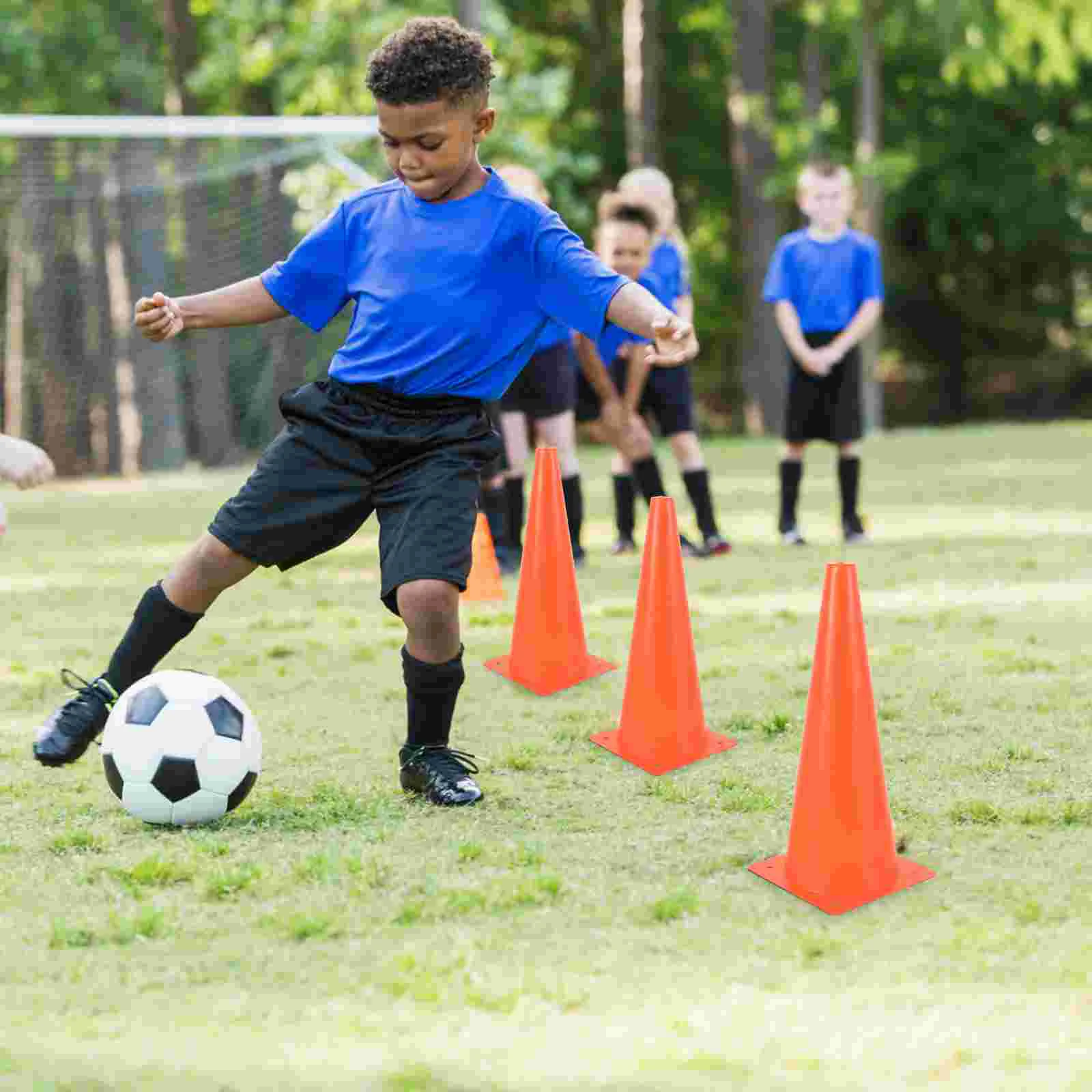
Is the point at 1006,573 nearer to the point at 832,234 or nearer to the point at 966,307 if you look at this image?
the point at 832,234

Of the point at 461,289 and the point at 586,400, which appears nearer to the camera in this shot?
the point at 461,289

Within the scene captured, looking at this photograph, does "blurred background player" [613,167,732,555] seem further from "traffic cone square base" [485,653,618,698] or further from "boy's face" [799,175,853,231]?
"traffic cone square base" [485,653,618,698]

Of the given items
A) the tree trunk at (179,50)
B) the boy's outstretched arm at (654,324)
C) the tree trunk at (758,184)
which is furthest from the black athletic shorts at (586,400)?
the tree trunk at (179,50)

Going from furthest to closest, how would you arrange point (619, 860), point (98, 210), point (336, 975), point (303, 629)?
point (98, 210) → point (303, 629) → point (619, 860) → point (336, 975)

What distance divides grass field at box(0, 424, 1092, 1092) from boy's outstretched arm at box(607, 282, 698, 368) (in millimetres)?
1097

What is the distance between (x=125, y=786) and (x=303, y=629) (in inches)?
119

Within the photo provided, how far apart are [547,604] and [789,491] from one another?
154 inches

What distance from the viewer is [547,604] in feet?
18.7

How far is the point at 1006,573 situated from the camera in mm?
8109

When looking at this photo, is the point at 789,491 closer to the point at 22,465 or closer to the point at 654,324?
the point at 654,324

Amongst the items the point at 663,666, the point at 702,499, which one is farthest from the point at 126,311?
the point at 663,666

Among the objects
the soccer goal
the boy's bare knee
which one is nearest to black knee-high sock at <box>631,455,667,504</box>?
the boy's bare knee

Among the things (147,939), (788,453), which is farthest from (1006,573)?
(147,939)

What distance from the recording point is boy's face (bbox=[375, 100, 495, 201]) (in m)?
4.14
